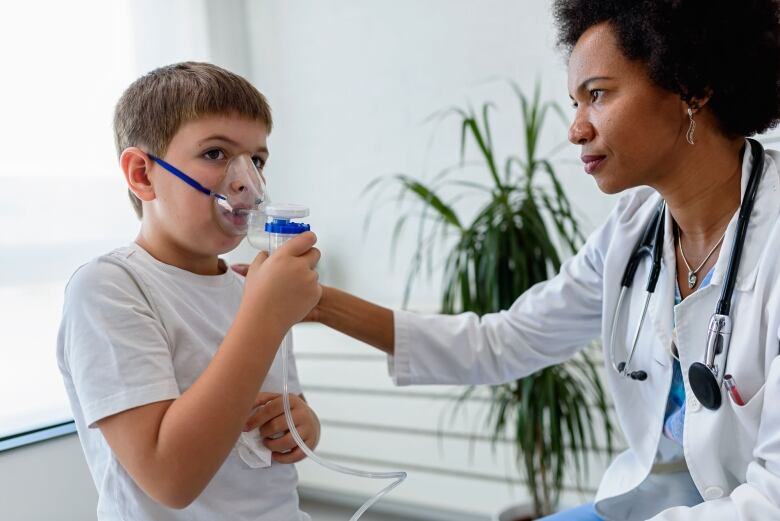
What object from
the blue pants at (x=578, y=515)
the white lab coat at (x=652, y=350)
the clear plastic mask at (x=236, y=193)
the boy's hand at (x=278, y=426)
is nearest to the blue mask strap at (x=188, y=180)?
the clear plastic mask at (x=236, y=193)

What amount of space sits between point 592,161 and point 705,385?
0.46 meters

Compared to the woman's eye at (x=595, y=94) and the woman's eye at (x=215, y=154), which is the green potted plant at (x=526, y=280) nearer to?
the woman's eye at (x=595, y=94)

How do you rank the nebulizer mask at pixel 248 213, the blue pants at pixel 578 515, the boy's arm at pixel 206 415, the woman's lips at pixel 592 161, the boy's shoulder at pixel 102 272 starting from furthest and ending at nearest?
1. the blue pants at pixel 578 515
2. the woman's lips at pixel 592 161
3. the nebulizer mask at pixel 248 213
4. the boy's shoulder at pixel 102 272
5. the boy's arm at pixel 206 415

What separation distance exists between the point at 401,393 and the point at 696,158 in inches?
69.8

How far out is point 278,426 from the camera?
1.18 metres

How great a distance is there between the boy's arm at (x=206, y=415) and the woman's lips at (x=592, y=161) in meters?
0.68

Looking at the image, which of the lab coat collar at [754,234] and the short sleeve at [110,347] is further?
the lab coat collar at [754,234]

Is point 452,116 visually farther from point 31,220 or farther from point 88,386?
point 88,386

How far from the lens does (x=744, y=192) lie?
1.28 metres

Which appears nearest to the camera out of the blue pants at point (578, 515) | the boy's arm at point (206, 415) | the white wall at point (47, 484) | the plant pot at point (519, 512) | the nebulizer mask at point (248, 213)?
the boy's arm at point (206, 415)

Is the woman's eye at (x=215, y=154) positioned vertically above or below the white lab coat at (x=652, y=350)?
above

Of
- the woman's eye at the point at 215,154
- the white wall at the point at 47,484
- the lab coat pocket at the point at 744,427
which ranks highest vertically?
the woman's eye at the point at 215,154

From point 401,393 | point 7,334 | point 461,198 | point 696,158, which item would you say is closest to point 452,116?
point 461,198

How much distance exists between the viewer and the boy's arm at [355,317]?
1521 millimetres
